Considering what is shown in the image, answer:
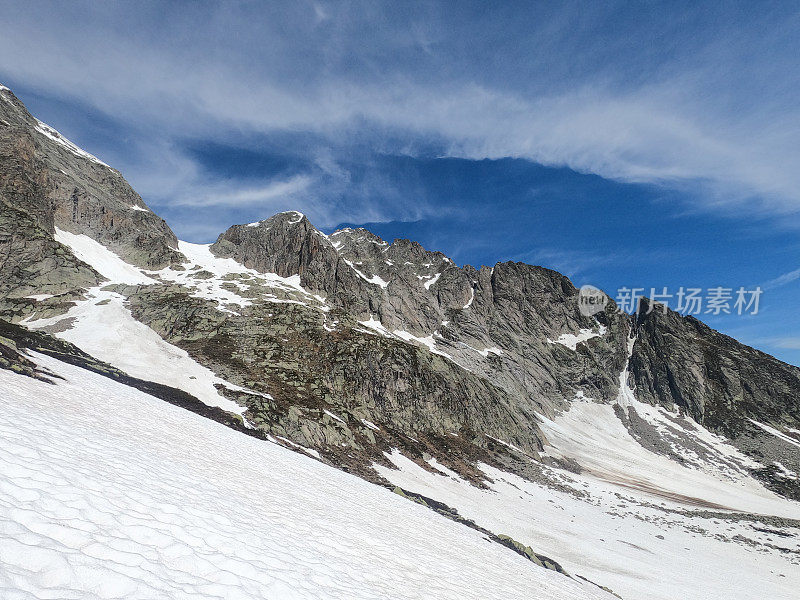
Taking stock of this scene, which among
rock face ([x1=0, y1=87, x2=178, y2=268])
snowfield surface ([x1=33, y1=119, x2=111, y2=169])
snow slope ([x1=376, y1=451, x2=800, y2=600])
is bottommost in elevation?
snow slope ([x1=376, y1=451, x2=800, y2=600])

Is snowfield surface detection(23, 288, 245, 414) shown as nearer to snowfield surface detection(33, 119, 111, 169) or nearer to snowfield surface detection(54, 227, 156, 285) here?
snowfield surface detection(54, 227, 156, 285)

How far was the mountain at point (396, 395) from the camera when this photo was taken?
14.2m

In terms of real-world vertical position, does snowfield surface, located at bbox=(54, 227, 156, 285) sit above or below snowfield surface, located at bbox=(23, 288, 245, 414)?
above

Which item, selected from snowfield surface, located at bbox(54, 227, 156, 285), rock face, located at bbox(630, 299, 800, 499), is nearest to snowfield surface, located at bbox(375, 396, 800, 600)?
rock face, located at bbox(630, 299, 800, 499)

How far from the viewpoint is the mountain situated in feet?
46.5

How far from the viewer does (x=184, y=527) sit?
5.96 m

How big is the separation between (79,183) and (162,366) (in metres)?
94.6

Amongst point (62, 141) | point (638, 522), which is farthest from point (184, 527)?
point (62, 141)

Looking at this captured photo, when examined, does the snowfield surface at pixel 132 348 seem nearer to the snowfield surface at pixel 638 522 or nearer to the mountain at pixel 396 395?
the mountain at pixel 396 395

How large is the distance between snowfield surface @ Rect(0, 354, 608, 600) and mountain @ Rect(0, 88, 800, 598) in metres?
0.17

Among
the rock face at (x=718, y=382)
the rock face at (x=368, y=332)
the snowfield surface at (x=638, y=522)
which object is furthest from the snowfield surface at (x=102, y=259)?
the rock face at (x=718, y=382)

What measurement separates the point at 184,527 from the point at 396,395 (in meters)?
60.0

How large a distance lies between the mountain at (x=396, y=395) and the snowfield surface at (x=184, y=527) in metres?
0.17

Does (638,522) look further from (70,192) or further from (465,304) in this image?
(70,192)
